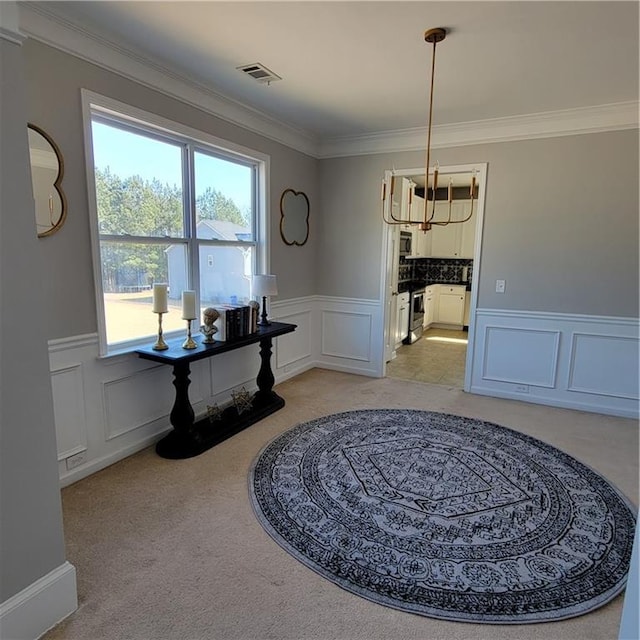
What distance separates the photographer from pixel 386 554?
2051mm

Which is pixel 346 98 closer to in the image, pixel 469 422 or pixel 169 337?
pixel 169 337

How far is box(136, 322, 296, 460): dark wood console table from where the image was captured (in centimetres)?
288

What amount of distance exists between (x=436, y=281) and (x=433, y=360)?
2.76 m

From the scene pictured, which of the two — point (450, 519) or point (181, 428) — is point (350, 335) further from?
point (450, 519)

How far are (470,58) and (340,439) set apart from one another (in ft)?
9.21

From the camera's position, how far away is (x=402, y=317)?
249 inches

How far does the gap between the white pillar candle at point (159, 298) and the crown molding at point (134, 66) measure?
1373mm

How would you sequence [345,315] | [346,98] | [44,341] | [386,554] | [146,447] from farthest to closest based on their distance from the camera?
[345,315]
[346,98]
[146,447]
[386,554]
[44,341]

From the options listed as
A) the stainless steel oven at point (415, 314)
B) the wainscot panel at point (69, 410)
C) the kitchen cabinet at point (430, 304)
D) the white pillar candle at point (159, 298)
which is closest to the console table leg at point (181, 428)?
the white pillar candle at point (159, 298)

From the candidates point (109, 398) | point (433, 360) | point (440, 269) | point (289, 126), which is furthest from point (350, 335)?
point (440, 269)

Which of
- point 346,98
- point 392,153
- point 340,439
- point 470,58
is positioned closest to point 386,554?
point 340,439

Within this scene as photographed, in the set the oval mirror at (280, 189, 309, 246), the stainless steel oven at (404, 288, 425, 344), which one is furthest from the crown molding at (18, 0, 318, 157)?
the stainless steel oven at (404, 288, 425, 344)

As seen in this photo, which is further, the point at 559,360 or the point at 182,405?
the point at 559,360

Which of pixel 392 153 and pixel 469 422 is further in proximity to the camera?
pixel 392 153
